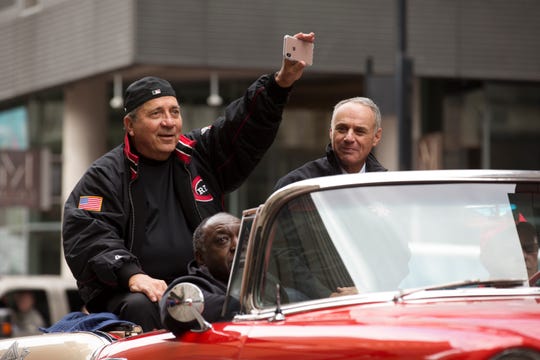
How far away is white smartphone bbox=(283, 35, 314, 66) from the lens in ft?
19.5

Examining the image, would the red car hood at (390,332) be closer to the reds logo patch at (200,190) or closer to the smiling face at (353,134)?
the smiling face at (353,134)

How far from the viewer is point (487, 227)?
14.2ft

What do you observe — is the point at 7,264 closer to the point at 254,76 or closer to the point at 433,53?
the point at 254,76

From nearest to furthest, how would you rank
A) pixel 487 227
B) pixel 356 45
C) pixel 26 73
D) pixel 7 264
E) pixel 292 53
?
pixel 487 227, pixel 292 53, pixel 356 45, pixel 26 73, pixel 7 264

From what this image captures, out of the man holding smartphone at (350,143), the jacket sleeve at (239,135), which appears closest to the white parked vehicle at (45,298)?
the jacket sleeve at (239,135)

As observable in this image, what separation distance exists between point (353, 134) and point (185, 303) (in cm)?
189

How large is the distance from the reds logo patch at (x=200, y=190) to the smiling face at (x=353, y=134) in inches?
29.8

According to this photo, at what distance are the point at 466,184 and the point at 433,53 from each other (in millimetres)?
20183

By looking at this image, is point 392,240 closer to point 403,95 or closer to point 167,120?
point 167,120

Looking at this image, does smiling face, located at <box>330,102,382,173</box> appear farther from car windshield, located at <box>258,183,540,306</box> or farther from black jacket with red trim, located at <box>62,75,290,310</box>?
car windshield, located at <box>258,183,540,306</box>

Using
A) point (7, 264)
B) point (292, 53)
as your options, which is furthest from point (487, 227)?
point (7, 264)

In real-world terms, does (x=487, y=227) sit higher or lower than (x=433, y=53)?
lower

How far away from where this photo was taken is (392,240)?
4.27m

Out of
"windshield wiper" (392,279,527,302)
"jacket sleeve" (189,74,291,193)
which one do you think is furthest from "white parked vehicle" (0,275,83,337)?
"windshield wiper" (392,279,527,302)
